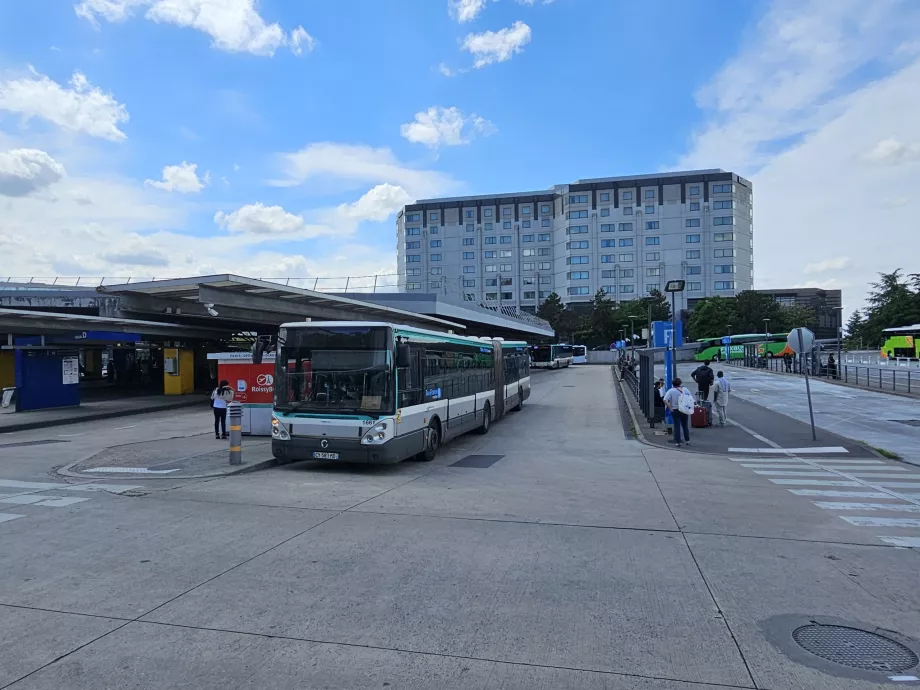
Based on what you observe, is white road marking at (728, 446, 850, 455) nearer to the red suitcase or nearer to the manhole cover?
the red suitcase

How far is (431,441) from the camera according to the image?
14.2m

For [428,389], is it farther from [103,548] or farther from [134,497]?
[103,548]

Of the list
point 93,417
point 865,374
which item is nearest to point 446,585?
point 93,417

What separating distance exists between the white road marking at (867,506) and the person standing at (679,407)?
6.23 m

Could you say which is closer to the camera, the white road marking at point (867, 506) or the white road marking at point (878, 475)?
the white road marking at point (867, 506)

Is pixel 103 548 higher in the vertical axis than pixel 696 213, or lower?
lower

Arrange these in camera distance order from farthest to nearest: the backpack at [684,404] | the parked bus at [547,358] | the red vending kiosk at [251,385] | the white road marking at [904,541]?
the parked bus at [547,358] < the red vending kiosk at [251,385] < the backpack at [684,404] < the white road marking at [904,541]

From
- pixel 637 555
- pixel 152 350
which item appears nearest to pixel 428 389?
pixel 637 555

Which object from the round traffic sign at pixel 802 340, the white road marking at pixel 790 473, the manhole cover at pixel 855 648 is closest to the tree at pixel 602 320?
the round traffic sign at pixel 802 340

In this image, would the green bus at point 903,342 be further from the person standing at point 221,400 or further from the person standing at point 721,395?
the person standing at point 221,400

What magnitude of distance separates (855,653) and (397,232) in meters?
126

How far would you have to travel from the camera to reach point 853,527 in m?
8.08

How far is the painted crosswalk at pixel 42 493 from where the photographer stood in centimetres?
919

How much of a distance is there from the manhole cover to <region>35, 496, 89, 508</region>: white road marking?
365 inches
